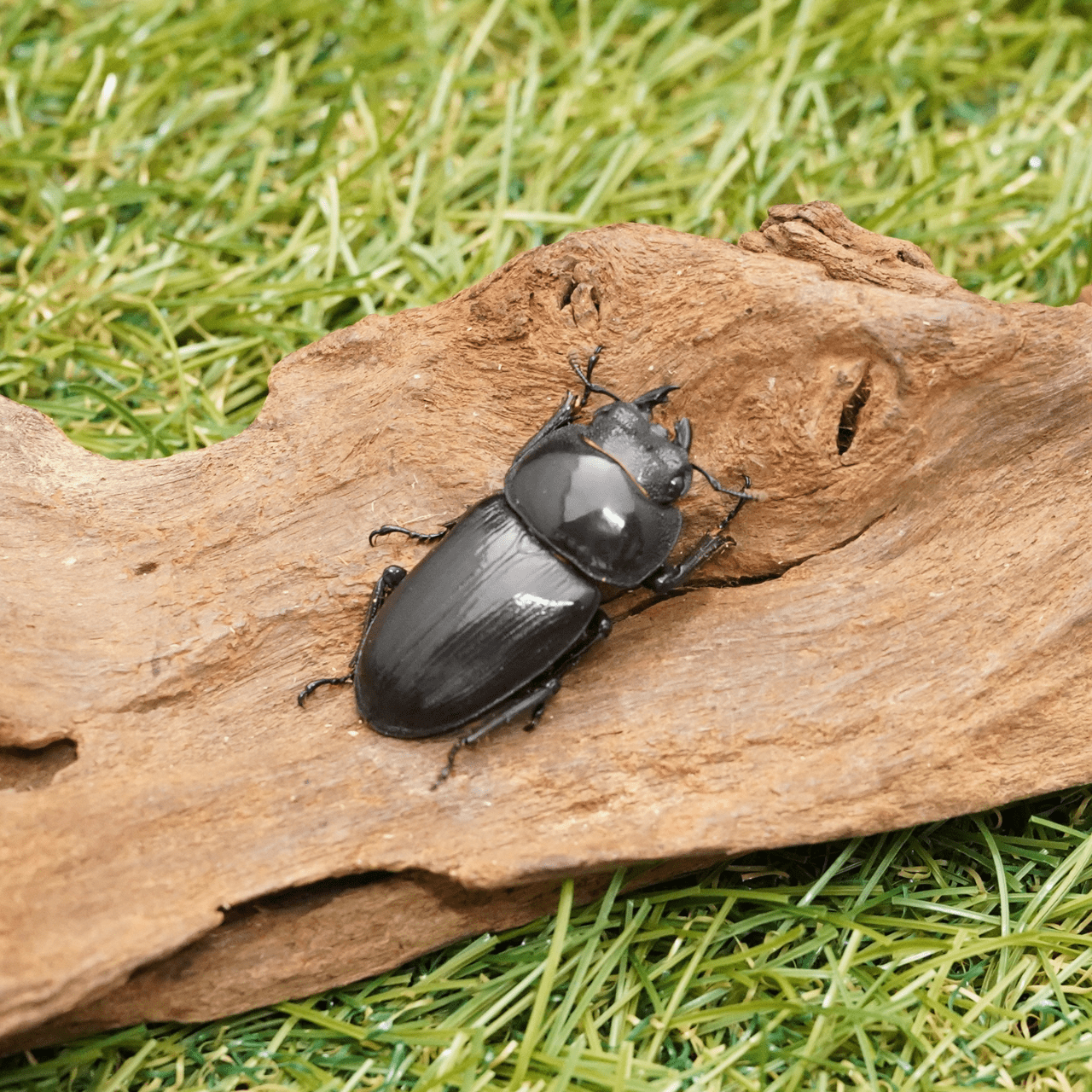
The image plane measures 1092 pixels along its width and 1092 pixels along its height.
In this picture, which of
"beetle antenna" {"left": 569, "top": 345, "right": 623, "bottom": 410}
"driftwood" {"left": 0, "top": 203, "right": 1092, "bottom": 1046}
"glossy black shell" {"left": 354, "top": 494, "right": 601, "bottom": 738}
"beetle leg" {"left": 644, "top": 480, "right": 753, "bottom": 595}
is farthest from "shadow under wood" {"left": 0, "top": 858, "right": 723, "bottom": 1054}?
"beetle antenna" {"left": 569, "top": 345, "right": 623, "bottom": 410}

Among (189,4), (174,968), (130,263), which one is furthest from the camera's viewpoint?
(189,4)

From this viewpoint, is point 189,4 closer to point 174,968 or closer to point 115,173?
point 115,173

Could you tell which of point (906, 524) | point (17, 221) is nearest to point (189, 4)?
point (17, 221)

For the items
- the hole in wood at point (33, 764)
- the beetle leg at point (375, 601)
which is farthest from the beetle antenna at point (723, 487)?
the hole in wood at point (33, 764)

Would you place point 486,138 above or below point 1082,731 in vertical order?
above

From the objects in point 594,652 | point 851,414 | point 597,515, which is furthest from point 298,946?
point 851,414

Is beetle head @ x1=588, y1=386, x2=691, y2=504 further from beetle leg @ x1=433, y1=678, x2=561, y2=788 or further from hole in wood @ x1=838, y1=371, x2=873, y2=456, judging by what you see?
beetle leg @ x1=433, y1=678, x2=561, y2=788
